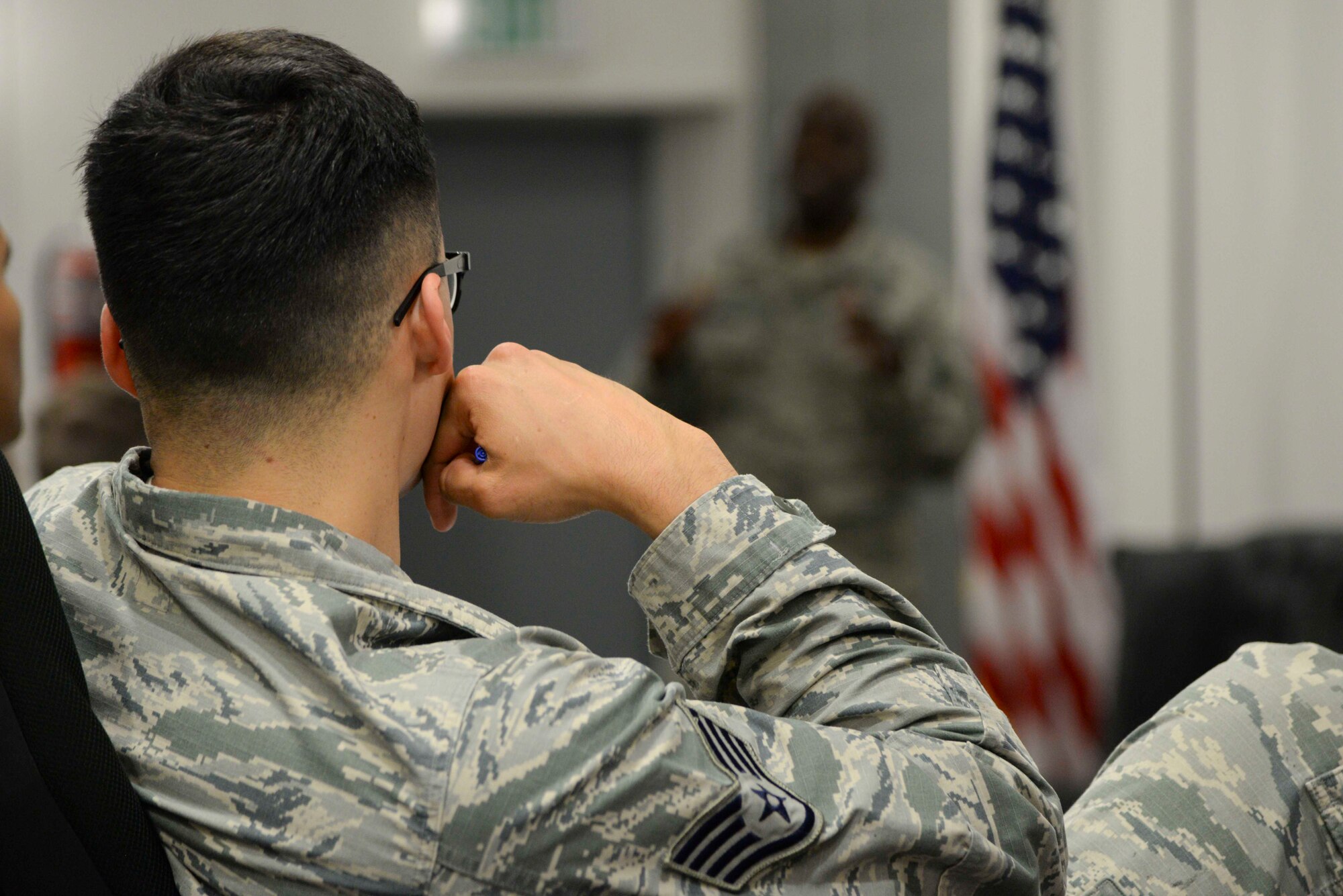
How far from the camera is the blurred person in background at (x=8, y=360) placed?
97 cm

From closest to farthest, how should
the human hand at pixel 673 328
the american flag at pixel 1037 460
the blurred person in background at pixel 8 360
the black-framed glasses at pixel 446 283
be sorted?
the black-framed glasses at pixel 446 283 → the blurred person in background at pixel 8 360 → the human hand at pixel 673 328 → the american flag at pixel 1037 460

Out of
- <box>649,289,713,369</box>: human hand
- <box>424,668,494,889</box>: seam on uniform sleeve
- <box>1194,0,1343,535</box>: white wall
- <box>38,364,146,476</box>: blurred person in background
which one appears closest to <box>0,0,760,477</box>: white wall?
<box>649,289,713,369</box>: human hand

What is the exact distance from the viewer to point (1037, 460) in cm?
315

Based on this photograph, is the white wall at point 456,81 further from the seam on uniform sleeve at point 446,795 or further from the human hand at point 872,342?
the seam on uniform sleeve at point 446,795

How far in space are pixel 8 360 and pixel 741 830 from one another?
0.65 meters

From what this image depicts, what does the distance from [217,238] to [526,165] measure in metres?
3.47

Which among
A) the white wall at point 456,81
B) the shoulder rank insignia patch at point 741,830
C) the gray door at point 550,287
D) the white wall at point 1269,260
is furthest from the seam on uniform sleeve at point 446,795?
the gray door at point 550,287

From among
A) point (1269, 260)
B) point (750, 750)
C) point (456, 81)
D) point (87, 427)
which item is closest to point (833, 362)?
point (1269, 260)

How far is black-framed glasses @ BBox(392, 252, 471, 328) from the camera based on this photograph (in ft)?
2.60

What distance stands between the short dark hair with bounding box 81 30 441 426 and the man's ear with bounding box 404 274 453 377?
0.06 feet

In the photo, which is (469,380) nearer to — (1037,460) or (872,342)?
(872,342)

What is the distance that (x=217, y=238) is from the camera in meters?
0.73

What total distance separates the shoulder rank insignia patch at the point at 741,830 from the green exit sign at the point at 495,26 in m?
3.46

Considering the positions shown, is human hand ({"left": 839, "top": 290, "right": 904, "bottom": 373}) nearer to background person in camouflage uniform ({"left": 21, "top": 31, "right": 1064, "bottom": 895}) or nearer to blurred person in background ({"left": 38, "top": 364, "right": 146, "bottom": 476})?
blurred person in background ({"left": 38, "top": 364, "right": 146, "bottom": 476})
